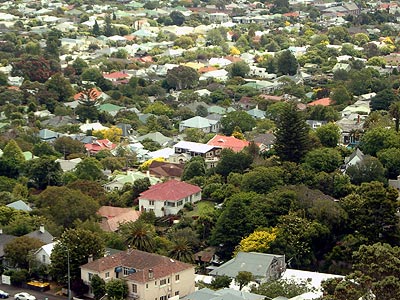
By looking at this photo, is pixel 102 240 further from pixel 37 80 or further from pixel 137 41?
pixel 137 41

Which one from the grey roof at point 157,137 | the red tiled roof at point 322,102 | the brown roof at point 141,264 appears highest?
the brown roof at point 141,264

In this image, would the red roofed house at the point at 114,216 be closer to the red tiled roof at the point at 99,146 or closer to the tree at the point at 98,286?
the tree at the point at 98,286

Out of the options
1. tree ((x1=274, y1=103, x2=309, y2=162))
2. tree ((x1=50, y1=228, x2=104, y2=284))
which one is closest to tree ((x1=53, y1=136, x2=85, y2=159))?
tree ((x1=274, y1=103, x2=309, y2=162))

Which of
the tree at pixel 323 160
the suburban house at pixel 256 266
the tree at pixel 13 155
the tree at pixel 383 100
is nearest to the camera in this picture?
the suburban house at pixel 256 266

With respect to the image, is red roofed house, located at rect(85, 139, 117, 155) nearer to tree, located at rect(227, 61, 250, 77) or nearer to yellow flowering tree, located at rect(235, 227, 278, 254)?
yellow flowering tree, located at rect(235, 227, 278, 254)

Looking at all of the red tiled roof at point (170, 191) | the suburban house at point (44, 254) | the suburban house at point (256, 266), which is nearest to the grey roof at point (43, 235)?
the suburban house at point (44, 254)
